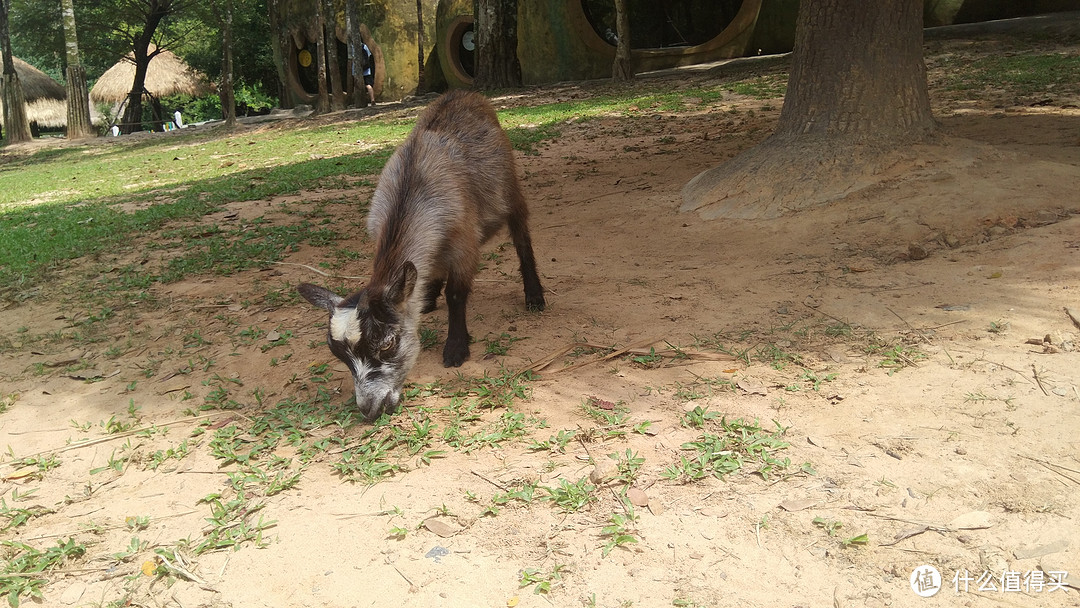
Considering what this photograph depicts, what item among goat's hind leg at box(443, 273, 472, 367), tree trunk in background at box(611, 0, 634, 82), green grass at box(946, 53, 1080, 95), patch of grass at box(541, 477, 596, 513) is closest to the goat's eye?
goat's hind leg at box(443, 273, 472, 367)

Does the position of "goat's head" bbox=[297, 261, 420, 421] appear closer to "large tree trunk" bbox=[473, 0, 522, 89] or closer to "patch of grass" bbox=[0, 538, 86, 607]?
"patch of grass" bbox=[0, 538, 86, 607]

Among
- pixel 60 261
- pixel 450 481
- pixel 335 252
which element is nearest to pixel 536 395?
pixel 450 481

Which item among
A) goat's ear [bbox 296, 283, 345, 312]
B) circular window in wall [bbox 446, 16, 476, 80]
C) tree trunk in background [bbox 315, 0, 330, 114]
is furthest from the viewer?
circular window in wall [bbox 446, 16, 476, 80]

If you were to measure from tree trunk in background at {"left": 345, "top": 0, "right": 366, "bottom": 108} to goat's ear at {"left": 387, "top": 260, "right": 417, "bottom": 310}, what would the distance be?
56.5ft

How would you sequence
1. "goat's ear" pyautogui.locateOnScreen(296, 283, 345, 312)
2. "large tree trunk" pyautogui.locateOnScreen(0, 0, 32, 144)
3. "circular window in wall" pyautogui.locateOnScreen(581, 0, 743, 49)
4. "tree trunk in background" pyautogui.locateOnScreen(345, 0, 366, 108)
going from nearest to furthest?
"goat's ear" pyautogui.locateOnScreen(296, 283, 345, 312)
"tree trunk in background" pyautogui.locateOnScreen(345, 0, 366, 108)
"circular window in wall" pyautogui.locateOnScreen(581, 0, 743, 49)
"large tree trunk" pyautogui.locateOnScreen(0, 0, 32, 144)

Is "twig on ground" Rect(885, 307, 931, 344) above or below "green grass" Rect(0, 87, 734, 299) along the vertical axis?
below

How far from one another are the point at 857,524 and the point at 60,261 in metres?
7.36

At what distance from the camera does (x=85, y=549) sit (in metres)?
3.12

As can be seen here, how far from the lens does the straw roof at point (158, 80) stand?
1262 inches

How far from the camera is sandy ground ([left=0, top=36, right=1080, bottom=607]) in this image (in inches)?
109

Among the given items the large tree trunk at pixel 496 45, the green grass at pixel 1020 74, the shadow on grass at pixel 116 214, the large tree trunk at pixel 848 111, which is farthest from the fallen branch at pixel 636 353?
the large tree trunk at pixel 496 45

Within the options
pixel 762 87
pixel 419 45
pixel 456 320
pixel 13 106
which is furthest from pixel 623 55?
pixel 13 106

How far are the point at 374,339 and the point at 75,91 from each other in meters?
22.1

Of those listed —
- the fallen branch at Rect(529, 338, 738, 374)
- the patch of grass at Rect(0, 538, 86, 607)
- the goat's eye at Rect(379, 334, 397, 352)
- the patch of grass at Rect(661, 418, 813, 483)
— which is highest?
the goat's eye at Rect(379, 334, 397, 352)
